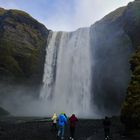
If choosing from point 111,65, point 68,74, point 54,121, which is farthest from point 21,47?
point 54,121

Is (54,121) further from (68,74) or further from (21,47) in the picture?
(21,47)

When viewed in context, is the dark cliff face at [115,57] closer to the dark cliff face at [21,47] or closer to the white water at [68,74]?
the white water at [68,74]

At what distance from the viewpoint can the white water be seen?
249 ft

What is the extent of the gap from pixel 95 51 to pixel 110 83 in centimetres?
1241

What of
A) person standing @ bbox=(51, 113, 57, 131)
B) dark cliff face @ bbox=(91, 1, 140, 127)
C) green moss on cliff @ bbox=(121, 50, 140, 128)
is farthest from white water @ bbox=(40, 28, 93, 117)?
green moss on cliff @ bbox=(121, 50, 140, 128)

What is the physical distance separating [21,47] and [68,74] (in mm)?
12044

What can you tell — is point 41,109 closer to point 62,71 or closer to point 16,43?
point 62,71

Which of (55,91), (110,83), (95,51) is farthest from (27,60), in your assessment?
(110,83)

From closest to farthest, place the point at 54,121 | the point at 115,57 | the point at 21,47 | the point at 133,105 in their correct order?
1. the point at 133,105
2. the point at 54,121
3. the point at 115,57
4. the point at 21,47

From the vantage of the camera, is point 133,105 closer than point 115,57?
Yes

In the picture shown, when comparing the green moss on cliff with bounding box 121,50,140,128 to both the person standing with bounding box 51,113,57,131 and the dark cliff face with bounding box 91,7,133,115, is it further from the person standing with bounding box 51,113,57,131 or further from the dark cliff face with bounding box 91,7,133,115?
the dark cliff face with bounding box 91,7,133,115

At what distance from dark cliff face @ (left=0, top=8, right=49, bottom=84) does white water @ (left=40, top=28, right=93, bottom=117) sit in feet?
7.61

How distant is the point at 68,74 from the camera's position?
267 ft

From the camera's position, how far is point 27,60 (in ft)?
267
